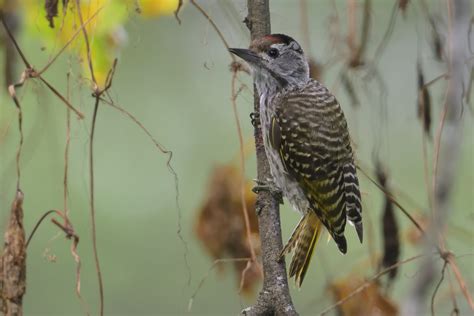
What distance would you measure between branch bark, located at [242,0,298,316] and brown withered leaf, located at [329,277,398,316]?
2.01ft

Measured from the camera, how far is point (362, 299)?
4.46 meters

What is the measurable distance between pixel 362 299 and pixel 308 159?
669mm

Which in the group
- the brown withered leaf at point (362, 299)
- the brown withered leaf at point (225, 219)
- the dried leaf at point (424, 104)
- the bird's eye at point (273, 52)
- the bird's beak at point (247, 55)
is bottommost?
the brown withered leaf at point (362, 299)

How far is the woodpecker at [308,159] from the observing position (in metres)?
4.42

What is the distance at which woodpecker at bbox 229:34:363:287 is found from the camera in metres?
4.42

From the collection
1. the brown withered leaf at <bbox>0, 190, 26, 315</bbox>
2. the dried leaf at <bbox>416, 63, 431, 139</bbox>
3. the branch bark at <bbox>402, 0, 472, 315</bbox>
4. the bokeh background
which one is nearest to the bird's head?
the dried leaf at <bbox>416, 63, 431, 139</bbox>

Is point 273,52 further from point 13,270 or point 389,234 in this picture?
point 13,270

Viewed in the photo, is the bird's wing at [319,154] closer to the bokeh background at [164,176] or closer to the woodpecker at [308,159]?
the woodpecker at [308,159]

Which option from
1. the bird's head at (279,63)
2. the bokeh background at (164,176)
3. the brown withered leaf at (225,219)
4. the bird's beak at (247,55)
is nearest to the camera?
the bird's beak at (247,55)

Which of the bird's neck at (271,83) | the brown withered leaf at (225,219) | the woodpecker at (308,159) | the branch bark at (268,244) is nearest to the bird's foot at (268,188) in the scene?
the branch bark at (268,244)

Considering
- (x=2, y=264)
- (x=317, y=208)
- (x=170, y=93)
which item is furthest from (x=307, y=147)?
(x=170, y=93)

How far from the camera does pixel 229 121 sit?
8.38 meters

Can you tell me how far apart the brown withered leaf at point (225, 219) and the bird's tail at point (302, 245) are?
17 centimetres

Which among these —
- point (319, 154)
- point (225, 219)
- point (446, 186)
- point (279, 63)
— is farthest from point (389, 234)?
point (446, 186)
